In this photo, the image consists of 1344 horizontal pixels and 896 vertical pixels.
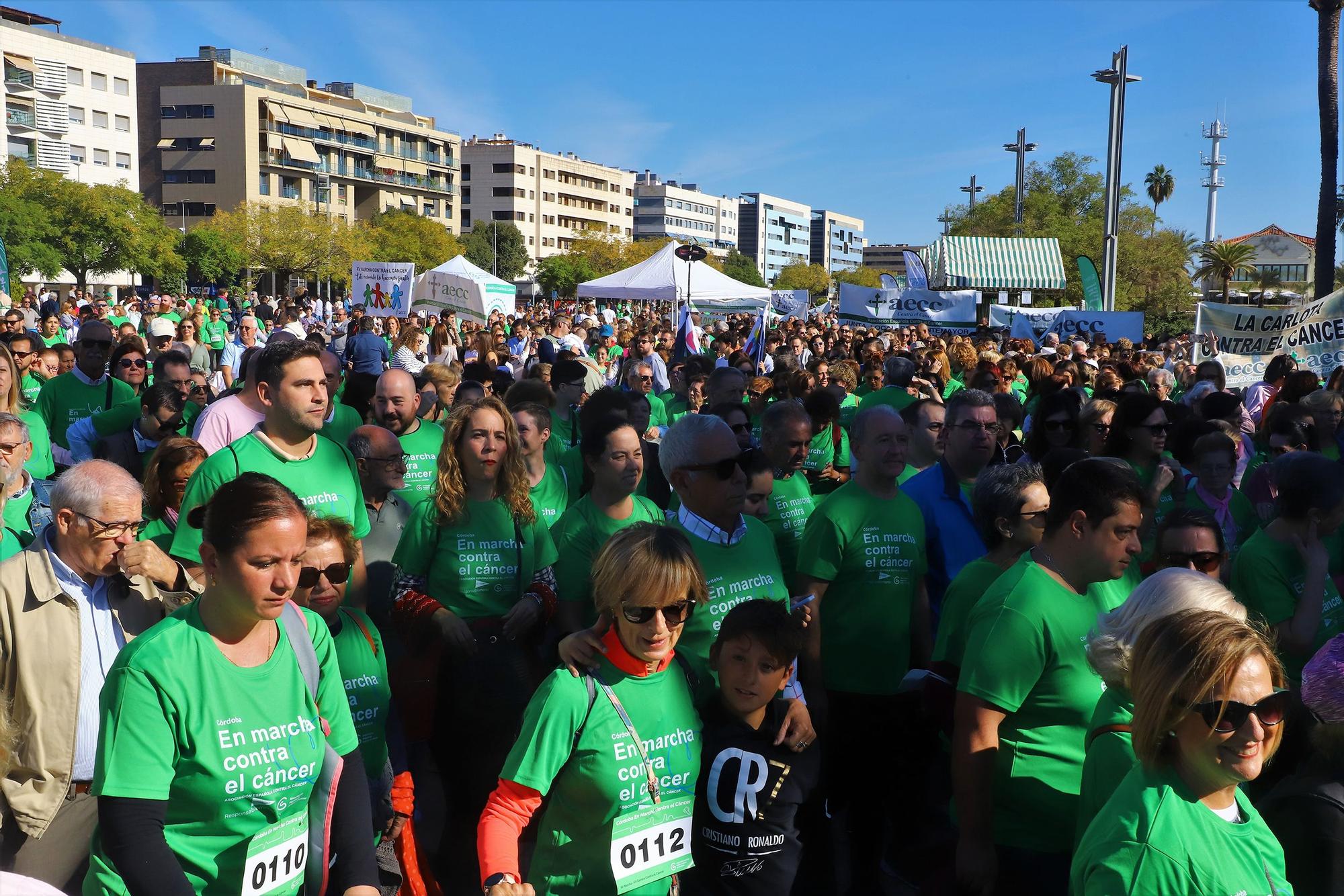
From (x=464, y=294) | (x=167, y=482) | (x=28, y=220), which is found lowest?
(x=167, y=482)

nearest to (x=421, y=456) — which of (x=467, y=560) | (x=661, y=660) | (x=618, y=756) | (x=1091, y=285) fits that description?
(x=467, y=560)

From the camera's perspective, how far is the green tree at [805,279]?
128 metres

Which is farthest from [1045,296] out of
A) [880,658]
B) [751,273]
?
[751,273]

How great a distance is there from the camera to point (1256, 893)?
2145 mm

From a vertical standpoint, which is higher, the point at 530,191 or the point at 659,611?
the point at 530,191

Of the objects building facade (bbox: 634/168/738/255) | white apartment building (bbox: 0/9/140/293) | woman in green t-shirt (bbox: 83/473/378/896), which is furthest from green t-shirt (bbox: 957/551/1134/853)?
building facade (bbox: 634/168/738/255)

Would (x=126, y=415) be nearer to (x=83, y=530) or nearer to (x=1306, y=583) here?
(x=83, y=530)

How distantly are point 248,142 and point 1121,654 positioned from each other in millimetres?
91908

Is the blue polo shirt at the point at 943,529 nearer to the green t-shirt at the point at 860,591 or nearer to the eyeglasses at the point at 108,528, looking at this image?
the green t-shirt at the point at 860,591

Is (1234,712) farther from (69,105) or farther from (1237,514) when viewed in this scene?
(69,105)

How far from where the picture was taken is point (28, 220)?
2045 inches

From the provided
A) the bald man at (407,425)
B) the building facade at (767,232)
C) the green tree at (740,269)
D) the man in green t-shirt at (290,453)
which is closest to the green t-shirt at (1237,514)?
the bald man at (407,425)

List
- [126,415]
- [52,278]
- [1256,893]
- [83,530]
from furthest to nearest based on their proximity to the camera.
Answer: [52,278]
[126,415]
[83,530]
[1256,893]

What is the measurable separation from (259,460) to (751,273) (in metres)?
115
